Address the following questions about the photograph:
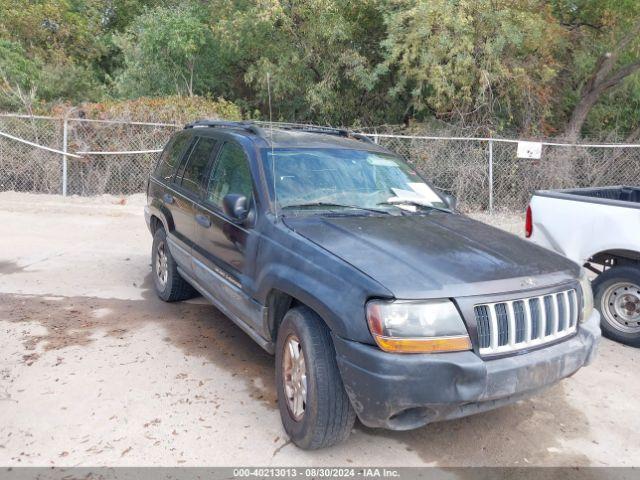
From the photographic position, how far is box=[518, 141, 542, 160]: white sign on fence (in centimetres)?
1113

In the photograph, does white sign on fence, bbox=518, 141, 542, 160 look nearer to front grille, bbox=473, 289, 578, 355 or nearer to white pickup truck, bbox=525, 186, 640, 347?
white pickup truck, bbox=525, 186, 640, 347

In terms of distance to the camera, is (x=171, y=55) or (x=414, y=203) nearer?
(x=414, y=203)

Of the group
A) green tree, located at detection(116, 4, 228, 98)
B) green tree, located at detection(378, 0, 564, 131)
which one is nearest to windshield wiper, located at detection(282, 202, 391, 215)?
green tree, located at detection(378, 0, 564, 131)

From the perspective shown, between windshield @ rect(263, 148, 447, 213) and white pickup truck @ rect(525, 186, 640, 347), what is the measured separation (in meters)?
1.58

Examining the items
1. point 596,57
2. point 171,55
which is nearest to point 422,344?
point 596,57

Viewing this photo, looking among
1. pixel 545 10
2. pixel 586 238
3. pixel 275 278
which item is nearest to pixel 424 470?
pixel 275 278

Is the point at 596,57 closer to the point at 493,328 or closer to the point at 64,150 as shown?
the point at 64,150

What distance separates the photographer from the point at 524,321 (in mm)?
2996

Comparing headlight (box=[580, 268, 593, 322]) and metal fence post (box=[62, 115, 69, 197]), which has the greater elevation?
metal fence post (box=[62, 115, 69, 197])

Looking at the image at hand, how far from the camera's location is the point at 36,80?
1750cm

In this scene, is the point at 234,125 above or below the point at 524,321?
above

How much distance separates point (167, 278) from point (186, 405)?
7.25 feet

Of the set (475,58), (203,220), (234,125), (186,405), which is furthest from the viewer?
(475,58)

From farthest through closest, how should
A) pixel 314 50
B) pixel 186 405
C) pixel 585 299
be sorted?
pixel 314 50, pixel 186 405, pixel 585 299
